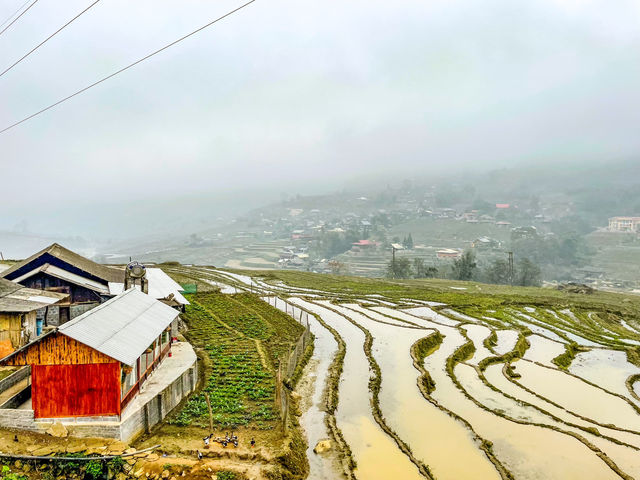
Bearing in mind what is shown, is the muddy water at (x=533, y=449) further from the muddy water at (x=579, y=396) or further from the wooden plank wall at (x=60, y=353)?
the wooden plank wall at (x=60, y=353)

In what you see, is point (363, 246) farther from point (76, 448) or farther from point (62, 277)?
point (76, 448)

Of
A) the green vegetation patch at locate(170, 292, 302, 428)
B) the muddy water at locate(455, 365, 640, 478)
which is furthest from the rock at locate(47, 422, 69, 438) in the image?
the muddy water at locate(455, 365, 640, 478)

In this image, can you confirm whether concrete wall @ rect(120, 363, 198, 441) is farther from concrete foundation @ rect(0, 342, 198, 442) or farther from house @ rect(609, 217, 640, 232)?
house @ rect(609, 217, 640, 232)

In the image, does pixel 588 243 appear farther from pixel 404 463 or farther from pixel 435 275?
pixel 404 463

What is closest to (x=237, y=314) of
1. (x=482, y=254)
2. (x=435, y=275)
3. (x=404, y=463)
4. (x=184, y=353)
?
(x=184, y=353)

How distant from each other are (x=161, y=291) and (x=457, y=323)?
77.6 ft

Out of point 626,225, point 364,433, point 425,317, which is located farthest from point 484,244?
point 364,433

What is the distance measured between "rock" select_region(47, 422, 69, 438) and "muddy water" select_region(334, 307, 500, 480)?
11329 millimetres

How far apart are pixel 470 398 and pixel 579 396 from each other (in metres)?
5.38

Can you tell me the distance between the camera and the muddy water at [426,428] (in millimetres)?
14151

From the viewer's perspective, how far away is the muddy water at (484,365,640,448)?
16355 millimetres

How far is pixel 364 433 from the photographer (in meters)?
16.4

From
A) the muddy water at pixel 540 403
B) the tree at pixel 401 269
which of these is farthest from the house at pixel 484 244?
the muddy water at pixel 540 403

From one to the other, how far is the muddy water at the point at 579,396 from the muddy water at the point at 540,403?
0.75 metres
